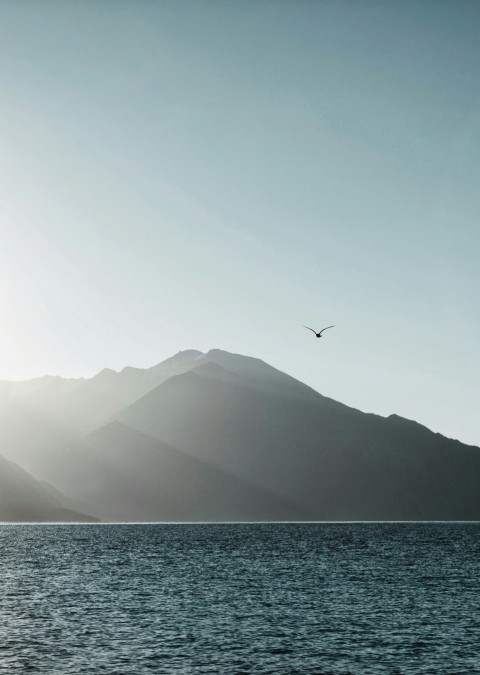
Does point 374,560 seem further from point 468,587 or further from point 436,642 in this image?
point 436,642

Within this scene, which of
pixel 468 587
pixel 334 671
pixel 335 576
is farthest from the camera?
pixel 335 576

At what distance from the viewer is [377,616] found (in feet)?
241

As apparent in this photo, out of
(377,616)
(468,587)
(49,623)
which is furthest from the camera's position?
(468,587)

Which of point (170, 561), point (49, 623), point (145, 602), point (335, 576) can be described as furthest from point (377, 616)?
point (170, 561)

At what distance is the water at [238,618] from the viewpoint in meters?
52.2

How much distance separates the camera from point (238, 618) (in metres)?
71.6

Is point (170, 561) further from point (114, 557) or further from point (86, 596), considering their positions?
point (86, 596)

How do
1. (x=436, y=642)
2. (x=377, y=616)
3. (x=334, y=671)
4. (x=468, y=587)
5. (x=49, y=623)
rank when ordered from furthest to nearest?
(x=468, y=587) < (x=377, y=616) < (x=49, y=623) < (x=436, y=642) < (x=334, y=671)

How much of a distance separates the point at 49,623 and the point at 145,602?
15.8m

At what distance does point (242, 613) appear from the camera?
74.7 metres

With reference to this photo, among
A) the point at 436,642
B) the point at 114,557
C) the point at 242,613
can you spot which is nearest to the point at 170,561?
the point at 114,557

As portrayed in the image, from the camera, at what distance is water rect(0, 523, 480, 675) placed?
5216 centimetres

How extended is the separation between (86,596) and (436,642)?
40.0 m

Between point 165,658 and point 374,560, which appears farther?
point 374,560
